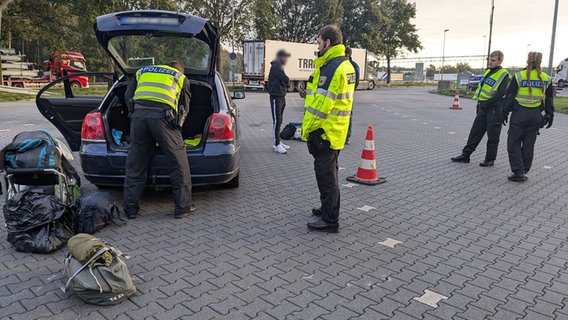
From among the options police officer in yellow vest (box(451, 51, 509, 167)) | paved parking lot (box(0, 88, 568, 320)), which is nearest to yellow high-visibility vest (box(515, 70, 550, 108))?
police officer in yellow vest (box(451, 51, 509, 167))

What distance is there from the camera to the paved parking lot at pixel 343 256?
2975 millimetres

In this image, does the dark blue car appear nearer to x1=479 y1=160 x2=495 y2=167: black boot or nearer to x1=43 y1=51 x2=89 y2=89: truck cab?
x1=479 y1=160 x2=495 y2=167: black boot

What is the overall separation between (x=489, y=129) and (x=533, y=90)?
119cm

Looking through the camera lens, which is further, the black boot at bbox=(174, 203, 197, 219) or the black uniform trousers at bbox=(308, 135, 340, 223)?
the black boot at bbox=(174, 203, 197, 219)

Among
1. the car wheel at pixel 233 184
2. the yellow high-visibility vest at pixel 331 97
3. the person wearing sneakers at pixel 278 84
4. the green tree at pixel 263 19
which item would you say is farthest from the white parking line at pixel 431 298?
the green tree at pixel 263 19

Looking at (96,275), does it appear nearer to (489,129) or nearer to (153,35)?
(153,35)

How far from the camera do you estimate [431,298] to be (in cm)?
313

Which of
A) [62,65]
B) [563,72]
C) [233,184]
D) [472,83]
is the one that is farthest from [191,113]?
[563,72]

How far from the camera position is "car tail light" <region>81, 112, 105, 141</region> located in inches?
191

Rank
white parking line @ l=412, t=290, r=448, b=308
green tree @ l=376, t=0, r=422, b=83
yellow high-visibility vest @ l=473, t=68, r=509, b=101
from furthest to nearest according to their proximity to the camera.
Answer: green tree @ l=376, t=0, r=422, b=83 → yellow high-visibility vest @ l=473, t=68, r=509, b=101 → white parking line @ l=412, t=290, r=448, b=308

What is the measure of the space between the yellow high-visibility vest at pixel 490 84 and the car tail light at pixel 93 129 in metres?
5.94

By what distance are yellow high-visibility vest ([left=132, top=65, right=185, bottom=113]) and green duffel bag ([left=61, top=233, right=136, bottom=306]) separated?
1.80 meters

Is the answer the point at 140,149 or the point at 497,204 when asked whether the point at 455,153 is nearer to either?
the point at 497,204

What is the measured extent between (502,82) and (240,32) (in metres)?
31.3
